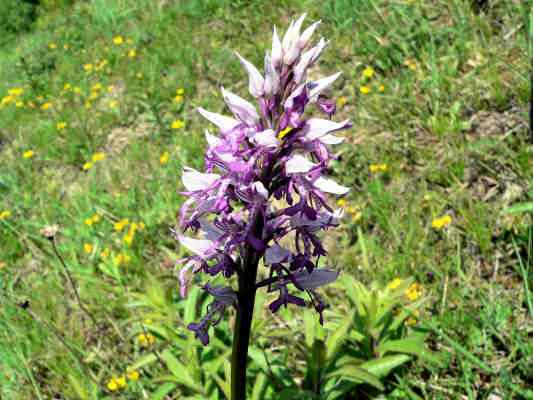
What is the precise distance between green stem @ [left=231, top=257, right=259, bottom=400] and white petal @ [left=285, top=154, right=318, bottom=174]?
1.20 feet

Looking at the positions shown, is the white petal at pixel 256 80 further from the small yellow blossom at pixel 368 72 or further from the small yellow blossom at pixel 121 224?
the small yellow blossom at pixel 368 72

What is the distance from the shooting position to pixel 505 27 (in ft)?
14.7

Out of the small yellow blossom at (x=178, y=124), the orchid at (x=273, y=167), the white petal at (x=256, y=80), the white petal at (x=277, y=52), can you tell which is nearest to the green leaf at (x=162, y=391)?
the orchid at (x=273, y=167)

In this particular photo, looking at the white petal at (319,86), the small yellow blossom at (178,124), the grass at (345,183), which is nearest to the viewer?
the white petal at (319,86)

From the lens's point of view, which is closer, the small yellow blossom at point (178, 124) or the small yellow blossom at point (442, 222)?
the small yellow blossom at point (442, 222)

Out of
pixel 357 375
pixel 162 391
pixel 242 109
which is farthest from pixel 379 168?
pixel 242 109

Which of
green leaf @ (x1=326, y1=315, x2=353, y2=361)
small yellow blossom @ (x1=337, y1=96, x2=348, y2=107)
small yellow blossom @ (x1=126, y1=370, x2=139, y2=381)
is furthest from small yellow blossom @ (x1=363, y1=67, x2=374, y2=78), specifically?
small yellow blossom @ (x1=126, y1=370, x2=139, y2=381)

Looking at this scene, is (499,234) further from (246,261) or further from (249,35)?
(249,35)

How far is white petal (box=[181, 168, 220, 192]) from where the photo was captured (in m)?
1.65

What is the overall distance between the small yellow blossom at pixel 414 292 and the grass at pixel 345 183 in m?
0.07

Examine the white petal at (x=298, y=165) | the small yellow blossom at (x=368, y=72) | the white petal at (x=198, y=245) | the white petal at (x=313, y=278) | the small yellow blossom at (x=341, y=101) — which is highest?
the small yellow blossom at (x=368, y=72)

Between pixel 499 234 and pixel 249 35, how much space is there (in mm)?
4639

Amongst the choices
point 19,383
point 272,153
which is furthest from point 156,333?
point 272,153

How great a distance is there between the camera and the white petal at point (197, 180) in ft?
5.43
